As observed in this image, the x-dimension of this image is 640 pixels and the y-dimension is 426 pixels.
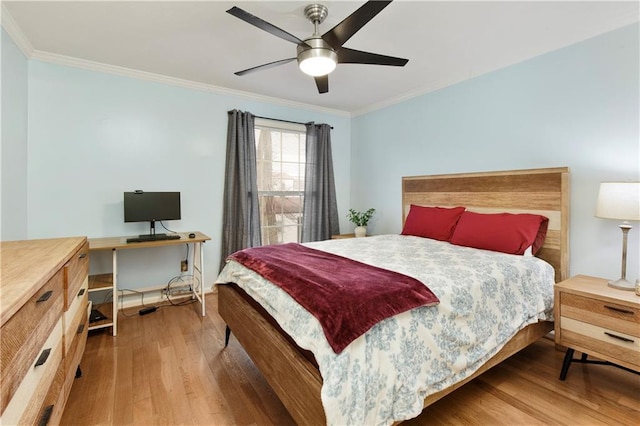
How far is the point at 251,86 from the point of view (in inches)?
136

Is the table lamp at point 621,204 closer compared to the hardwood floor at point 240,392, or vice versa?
the hardwood floor at point 240,392

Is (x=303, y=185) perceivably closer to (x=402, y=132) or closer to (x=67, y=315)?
(x=402, y=132)

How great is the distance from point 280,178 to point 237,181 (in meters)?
0.64

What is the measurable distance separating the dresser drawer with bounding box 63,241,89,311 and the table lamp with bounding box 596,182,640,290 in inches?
124

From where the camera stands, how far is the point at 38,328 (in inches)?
42.1

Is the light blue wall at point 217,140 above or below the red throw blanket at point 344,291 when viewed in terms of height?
above

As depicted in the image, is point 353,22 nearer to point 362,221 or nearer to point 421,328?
point 421,328

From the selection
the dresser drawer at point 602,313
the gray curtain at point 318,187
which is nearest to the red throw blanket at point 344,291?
the dresser drawer at point 602,313

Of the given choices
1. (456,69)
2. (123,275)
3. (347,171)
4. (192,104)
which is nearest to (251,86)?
(192,104)

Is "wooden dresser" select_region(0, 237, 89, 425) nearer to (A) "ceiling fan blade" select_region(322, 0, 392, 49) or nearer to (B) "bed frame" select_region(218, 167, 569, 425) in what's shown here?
(B) "bed frame" select_region(218, 167, 569, 425)

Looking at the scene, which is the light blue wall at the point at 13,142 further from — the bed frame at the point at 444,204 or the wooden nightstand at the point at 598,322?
the wooden nightstand at the point at 598,322

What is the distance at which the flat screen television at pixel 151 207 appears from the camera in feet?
9.51

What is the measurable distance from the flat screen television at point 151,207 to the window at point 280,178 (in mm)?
1091

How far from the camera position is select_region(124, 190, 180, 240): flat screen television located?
2.90m
